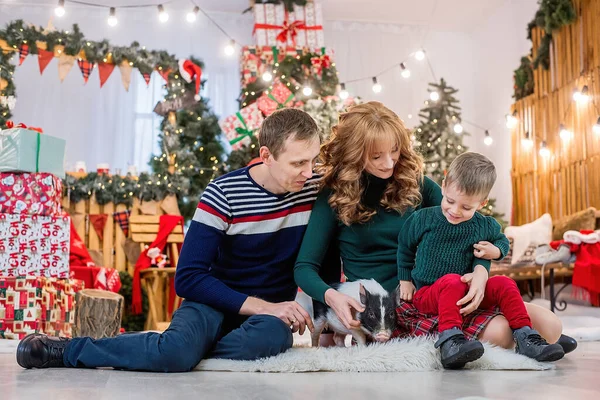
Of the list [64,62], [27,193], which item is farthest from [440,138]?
[27,193]

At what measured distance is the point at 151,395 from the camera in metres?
1.45

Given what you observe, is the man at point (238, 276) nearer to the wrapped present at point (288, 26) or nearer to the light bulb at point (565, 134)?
the light bulb at point (565, 134)

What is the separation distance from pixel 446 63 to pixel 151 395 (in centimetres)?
743

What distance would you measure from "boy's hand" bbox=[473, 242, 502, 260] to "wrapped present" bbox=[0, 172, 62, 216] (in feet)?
8.88

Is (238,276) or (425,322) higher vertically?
(238,276)

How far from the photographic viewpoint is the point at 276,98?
654 cm

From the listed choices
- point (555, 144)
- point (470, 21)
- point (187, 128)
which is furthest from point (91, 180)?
point (470, 21)

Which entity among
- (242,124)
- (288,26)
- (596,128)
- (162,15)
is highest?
(288,26)

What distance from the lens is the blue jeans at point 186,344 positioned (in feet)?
6.21

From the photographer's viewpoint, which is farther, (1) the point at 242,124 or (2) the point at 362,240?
(1) the point at 242,124

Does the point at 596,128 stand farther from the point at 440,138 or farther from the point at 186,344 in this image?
the point at 186,344

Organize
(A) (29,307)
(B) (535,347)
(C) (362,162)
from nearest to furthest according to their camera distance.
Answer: (B) (535,347), (C) (362,162), (A) (29,307)

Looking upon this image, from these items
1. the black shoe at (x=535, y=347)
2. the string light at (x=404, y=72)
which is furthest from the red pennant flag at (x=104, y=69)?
the black shoe at (x=535, y=347)

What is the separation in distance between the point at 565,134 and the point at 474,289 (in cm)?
434
